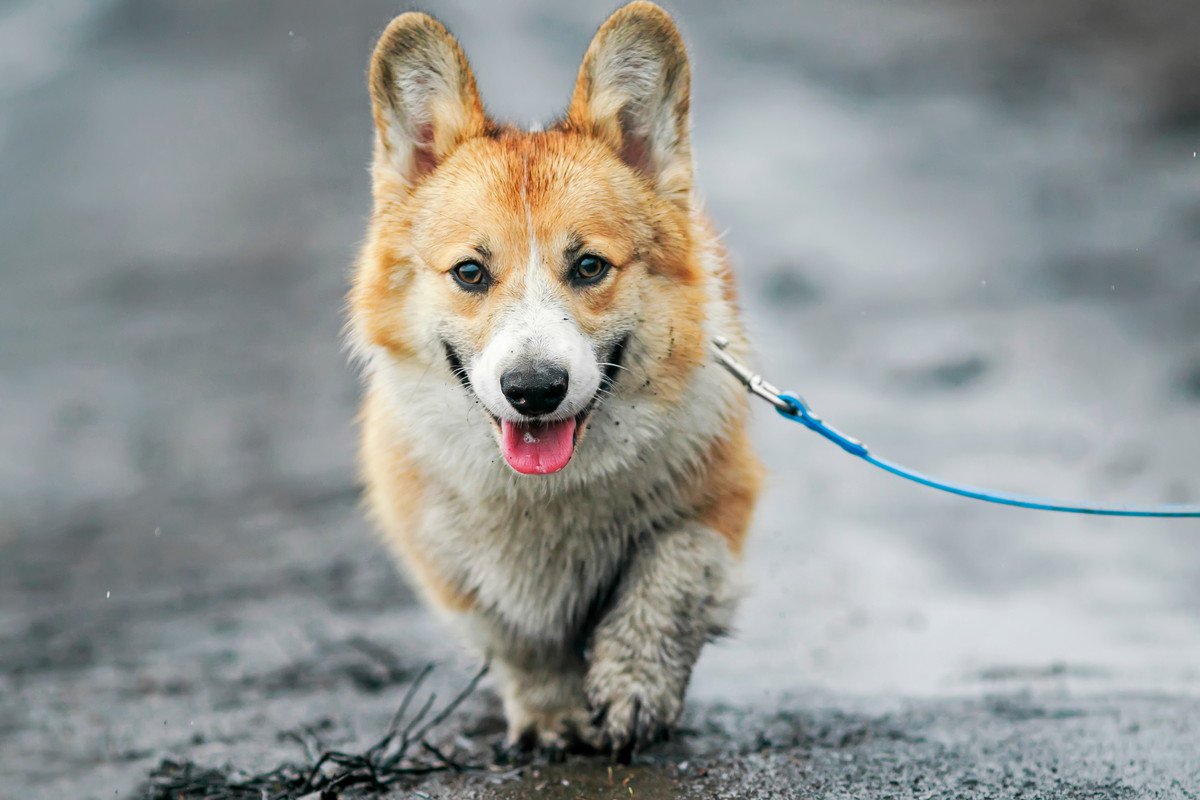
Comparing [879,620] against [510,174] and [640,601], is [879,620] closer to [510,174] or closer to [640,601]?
[640,601]

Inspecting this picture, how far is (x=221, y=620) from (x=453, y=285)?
13.4 ft

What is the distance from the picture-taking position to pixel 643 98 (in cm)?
387

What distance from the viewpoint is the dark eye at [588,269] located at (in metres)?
3.52

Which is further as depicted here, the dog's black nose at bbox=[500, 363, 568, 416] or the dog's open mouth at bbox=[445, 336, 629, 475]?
the dog's open mouth at bbox=[445, 336, 629, 475]

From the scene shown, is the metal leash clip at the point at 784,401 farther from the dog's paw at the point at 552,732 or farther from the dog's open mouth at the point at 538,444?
the dog's paw at the point at 552,732

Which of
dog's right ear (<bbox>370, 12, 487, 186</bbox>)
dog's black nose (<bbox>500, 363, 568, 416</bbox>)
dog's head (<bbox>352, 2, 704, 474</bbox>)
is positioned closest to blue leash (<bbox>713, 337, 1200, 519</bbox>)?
dog's head (<bbox>352, 2, 704, 474</bbox>)

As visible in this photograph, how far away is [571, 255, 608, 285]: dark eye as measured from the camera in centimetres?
352

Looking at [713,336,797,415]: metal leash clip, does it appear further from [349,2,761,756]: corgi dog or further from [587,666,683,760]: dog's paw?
[587,666,683,760]: dog's paw

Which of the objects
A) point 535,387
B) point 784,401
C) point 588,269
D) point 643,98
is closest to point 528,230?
point 588,269

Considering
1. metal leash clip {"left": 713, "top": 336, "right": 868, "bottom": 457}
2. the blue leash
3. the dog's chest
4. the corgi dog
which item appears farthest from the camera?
the dog's chest

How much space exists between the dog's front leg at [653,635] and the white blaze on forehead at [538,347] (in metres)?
0.76

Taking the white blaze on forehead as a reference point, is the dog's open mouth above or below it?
below

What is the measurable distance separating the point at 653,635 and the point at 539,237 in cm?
131

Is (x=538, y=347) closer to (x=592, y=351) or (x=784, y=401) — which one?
(x=592, y=351)
